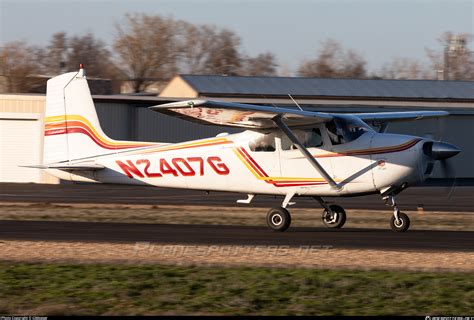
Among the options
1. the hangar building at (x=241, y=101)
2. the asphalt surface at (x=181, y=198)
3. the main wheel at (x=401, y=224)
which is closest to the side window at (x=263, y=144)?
the main wheel at (x=401, y=224)

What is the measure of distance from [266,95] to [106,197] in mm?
17319

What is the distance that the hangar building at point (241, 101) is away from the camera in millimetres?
38844

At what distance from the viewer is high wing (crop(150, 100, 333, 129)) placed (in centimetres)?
1555

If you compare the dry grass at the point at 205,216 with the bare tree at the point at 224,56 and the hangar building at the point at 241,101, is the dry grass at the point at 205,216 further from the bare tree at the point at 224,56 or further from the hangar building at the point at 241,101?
the bare tree at the point at 224,56

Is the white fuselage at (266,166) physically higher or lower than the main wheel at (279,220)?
higher

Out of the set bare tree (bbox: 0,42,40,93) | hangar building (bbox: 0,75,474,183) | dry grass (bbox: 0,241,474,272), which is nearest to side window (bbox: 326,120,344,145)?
dry grass (bbox: 0,241,474,272)

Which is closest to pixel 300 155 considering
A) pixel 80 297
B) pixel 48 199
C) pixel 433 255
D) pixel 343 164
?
pixel 343 164

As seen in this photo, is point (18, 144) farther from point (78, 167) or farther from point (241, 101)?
point (78, 167)

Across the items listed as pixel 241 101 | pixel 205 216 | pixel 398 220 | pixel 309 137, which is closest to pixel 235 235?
pixel 309 137

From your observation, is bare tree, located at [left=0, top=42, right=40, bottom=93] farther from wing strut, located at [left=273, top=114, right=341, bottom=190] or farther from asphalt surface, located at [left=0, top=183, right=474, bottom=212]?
wing strut, located at [left=273, top=114, right=341, bottom=190]

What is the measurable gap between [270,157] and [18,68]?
62063 millimetres

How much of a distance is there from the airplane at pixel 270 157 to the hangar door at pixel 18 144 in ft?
64.4

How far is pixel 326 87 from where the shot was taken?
49188 mm

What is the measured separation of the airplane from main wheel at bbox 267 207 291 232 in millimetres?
19
